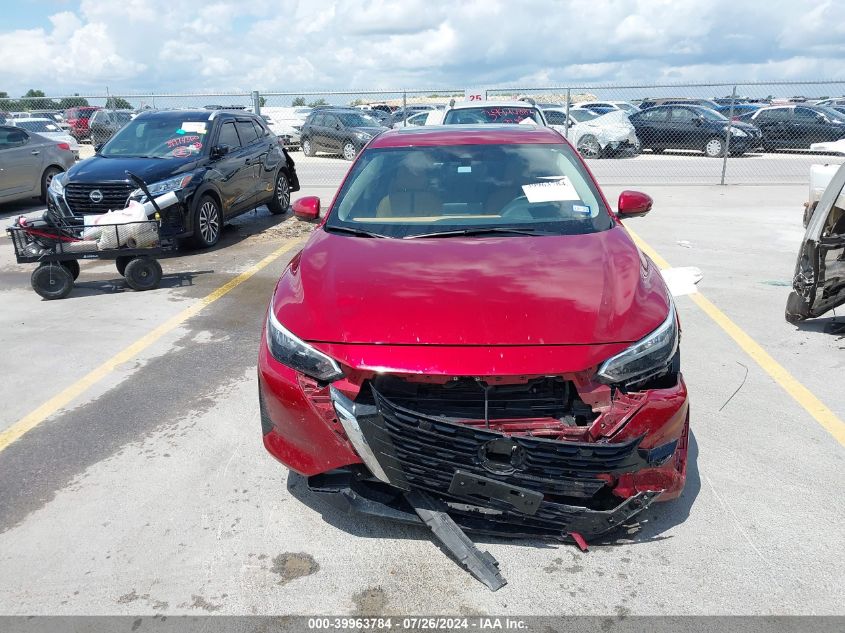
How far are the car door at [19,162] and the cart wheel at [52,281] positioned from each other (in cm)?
679

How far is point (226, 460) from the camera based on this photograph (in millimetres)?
3582

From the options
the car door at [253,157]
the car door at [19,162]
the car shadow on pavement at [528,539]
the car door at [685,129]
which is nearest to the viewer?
the car shadow on pavement at [528,539]

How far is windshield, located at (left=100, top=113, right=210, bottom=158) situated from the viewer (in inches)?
346

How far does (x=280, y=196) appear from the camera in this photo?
1113 cm

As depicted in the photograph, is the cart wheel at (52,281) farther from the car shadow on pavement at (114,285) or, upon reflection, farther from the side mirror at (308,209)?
the side mirror at (308,209)

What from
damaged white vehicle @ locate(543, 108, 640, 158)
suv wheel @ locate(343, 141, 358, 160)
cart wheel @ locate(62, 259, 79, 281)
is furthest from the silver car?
damaged white vehicle @ locate(543, 108, 640, 158)

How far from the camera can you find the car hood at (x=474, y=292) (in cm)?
269

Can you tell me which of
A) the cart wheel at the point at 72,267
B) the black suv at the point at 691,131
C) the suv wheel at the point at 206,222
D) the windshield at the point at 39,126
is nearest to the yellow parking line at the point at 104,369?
the suv wheel at the point at 206,222

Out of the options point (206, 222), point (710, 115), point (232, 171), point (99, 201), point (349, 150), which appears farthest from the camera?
point (349, 150)

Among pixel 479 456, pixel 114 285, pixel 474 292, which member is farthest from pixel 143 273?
pixel 479 456

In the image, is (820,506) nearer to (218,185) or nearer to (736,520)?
(736,520)

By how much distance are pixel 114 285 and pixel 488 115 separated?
6634mm

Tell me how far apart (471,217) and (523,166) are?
1.94 feet

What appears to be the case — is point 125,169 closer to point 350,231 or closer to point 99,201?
point 99,201
